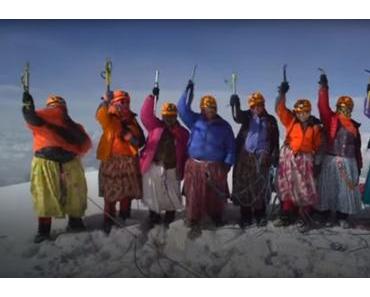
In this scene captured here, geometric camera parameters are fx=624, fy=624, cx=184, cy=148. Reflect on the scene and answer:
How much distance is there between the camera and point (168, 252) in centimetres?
364

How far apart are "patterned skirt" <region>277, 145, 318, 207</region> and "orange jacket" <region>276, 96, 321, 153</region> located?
0.04 m

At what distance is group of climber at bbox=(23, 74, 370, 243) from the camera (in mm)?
3604

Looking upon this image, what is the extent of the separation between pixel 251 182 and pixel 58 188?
1118 millimetres

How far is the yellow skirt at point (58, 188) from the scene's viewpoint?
11.8 feet

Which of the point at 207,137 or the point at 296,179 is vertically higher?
the point at 207,137

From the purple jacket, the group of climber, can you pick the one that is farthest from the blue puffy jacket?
the purple jacket

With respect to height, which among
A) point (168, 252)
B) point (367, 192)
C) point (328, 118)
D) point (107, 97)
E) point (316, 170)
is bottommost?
point (168, 252)

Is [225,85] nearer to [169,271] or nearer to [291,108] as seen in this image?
[291,108]

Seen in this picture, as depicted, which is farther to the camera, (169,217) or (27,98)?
(169,217)

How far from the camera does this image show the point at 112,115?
3.60m

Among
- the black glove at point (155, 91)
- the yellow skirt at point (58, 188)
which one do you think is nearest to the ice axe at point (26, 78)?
the yellow skirt at point (58, 188)

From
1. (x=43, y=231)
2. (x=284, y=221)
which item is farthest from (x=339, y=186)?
(x=43, y=231)

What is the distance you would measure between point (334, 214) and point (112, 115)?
143cm

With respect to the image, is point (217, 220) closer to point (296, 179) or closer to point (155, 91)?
point (296, 179)
